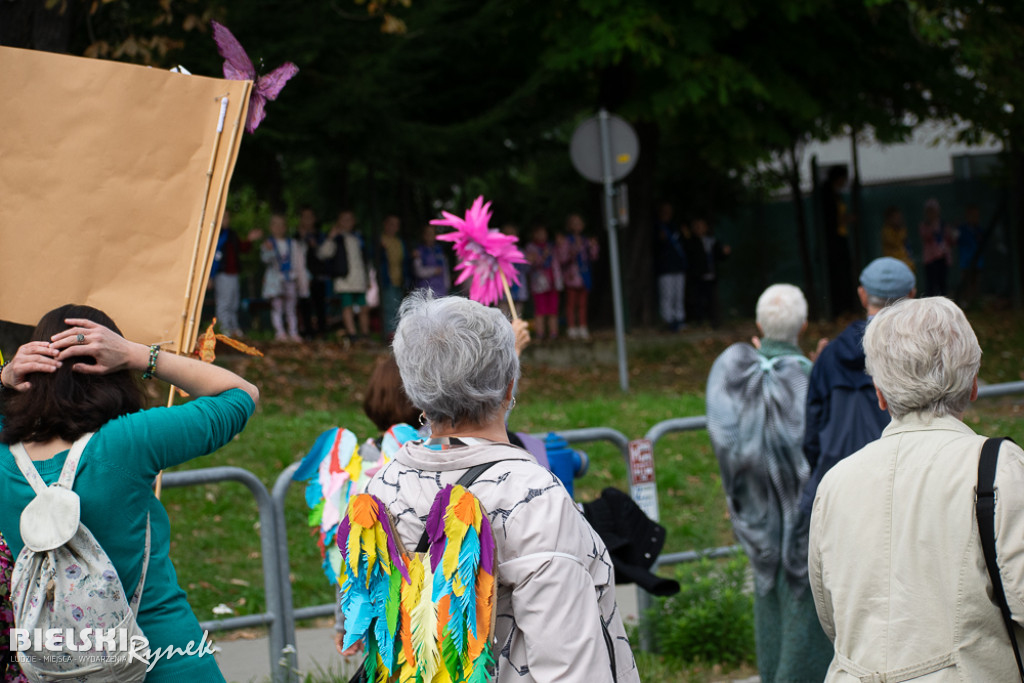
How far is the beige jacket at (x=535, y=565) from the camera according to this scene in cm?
233

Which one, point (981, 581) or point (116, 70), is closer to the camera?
point (981, 581)

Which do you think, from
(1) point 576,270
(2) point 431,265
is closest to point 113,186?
(2) point 431,265

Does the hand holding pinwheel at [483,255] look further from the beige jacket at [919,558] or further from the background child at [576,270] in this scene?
the background child at [576,270]

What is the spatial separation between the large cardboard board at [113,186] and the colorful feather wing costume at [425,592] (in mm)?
1148

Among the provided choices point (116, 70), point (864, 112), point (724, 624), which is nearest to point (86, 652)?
point (116, 70)

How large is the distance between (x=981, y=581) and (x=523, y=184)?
85.8 ft

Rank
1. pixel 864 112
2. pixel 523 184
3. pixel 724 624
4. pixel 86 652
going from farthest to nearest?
pixel 523 184 → pixel 864 112 → pixel 724 624 → pixel 86 652

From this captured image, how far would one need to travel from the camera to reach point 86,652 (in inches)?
105

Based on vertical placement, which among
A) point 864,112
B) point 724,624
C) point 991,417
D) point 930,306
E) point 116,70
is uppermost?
point 864,112

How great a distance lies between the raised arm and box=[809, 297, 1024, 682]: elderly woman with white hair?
1.55 metres

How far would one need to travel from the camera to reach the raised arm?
2.76 meters

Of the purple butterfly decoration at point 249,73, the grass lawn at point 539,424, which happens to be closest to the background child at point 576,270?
the grass lawn at point 539,424

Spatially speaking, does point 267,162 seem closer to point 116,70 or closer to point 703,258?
point 703,258

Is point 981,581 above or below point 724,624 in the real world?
above
